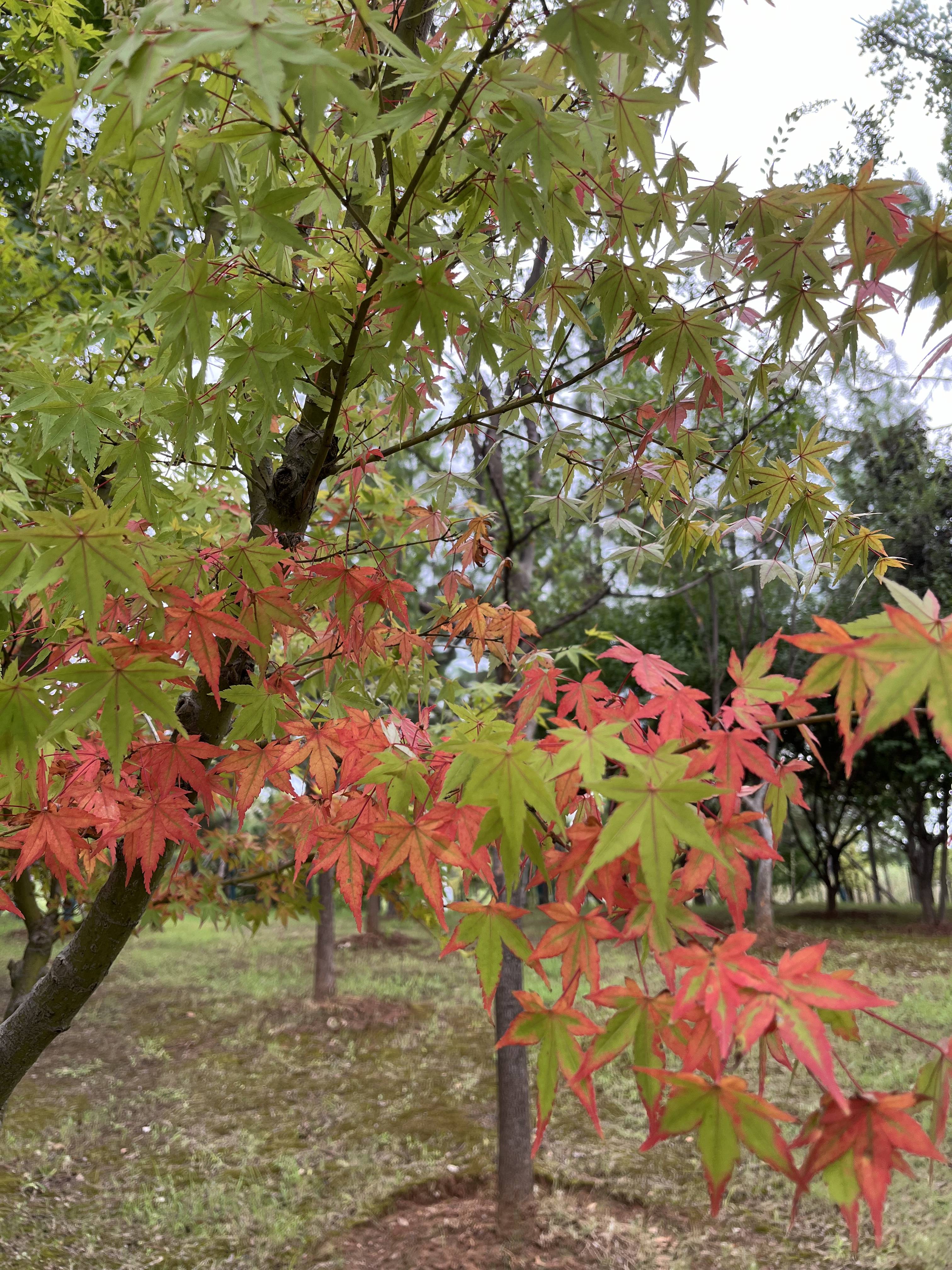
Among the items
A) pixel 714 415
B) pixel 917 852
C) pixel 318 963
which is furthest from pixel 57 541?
pixel 917 852

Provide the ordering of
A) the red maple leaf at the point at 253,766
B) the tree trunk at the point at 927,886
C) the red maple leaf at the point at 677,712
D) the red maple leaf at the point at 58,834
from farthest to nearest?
the tree trunk at the point at 927,886
the red maple leaf at the point at 253,766
the red maple leaf at the point at 58,834
the red maple leaf at the point at 677,712

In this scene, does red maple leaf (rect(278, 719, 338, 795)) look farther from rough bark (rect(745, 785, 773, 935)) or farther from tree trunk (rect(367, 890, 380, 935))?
tree trunk (rect(367, 890, 380, 935))

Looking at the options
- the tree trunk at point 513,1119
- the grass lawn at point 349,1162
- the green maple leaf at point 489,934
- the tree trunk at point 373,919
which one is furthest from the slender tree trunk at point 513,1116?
the tree trunk at point 373,919

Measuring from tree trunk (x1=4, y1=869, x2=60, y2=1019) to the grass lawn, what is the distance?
3.57 ft

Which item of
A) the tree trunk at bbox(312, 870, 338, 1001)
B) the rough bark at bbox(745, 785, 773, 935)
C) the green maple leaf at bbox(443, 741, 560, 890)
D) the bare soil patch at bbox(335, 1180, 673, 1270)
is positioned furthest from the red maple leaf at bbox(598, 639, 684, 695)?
the rough bark at bbox(745, 785, 773, 935)

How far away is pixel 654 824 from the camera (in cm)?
89

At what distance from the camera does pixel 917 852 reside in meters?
13.2

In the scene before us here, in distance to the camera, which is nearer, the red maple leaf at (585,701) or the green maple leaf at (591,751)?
the green maple leaf at (591,751)

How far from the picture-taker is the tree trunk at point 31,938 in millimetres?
3363

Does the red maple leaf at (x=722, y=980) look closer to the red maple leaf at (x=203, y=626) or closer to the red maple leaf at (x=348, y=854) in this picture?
the red maple leaf at (x=348, y=854)

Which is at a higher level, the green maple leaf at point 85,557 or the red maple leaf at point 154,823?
the green maple leaf at point 85,557

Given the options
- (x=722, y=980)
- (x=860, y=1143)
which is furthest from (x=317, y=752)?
(x=860, y=1143)

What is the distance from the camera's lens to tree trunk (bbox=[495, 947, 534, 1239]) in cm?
369

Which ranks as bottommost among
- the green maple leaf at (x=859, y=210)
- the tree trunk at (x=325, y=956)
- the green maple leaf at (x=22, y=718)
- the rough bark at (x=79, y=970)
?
the tree trunk at (x=325, y=956)
